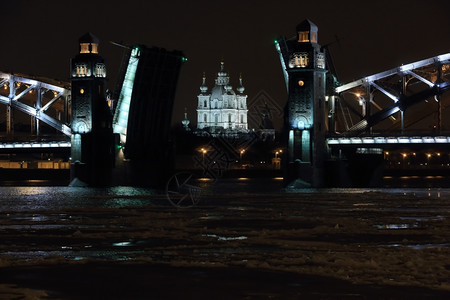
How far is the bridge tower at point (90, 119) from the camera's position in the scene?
92875 mm

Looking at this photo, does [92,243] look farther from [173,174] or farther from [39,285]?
[173,174]

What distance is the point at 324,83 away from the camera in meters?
89.8

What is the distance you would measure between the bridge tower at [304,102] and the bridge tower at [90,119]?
54.9 feet

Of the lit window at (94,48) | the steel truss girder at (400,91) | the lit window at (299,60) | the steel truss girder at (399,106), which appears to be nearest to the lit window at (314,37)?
the lit window at (299,60)

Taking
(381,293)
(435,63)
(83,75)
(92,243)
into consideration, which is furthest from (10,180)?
(381,293)

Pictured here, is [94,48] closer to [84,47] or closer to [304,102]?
[84,47]

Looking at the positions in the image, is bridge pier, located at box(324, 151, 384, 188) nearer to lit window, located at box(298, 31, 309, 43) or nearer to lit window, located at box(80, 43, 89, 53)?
lit window, located at box(298, 31, 309, 43)

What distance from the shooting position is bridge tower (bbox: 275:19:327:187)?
87.5 meters

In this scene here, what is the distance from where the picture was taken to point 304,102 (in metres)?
A: 88.6

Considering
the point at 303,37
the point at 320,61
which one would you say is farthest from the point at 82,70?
the point at 320,61

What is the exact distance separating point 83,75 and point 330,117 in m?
23.2

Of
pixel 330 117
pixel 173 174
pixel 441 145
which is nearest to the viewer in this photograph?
pixel 441 145

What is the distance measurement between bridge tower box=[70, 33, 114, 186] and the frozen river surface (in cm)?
5331

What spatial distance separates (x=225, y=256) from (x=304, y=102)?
64.6 metres
